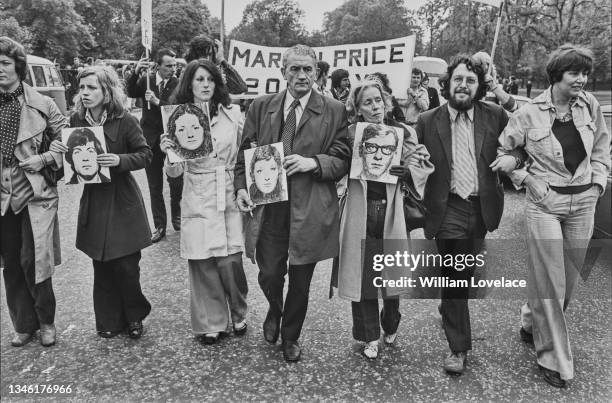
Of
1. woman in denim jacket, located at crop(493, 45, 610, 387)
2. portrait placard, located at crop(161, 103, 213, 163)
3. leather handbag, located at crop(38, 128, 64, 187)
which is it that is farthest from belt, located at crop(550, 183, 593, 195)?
leather handbag, located at crop(38, 128, 64, 187)

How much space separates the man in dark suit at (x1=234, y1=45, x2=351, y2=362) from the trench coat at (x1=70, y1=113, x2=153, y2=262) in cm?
78

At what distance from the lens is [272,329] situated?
3684 mm

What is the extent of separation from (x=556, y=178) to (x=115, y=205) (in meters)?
2.91

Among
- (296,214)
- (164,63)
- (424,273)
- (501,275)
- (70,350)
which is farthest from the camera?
(164,63)

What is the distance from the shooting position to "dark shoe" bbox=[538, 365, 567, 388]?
123 inches

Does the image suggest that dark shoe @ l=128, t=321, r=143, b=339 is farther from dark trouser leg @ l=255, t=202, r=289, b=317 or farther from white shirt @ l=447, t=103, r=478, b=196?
white shirt @ l=447, t=103, r=478, b=196

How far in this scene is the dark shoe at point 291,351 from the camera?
3432 millimetres

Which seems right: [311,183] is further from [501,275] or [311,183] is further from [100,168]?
[501,275]

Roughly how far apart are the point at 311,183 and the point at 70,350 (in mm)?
2040

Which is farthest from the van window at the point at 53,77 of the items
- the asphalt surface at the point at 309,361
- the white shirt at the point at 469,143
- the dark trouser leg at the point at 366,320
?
the white shirt at the point at 469,143

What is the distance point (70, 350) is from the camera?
11.6ft

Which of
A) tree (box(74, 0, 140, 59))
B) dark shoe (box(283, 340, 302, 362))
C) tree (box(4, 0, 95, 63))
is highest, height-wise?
tree (box(74, 0, 140, 59))

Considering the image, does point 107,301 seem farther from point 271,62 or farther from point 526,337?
point 271,62

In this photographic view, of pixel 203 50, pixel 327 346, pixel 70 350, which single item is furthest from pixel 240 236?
pixel 203 50
